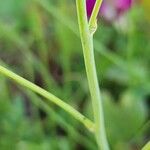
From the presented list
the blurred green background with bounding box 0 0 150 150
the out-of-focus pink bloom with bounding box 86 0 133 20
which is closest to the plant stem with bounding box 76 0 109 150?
the blurred green background with bounding box 0 0 150 150

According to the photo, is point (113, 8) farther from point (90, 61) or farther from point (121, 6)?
point (90, 61)

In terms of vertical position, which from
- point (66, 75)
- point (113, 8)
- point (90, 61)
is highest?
point (90, 61)

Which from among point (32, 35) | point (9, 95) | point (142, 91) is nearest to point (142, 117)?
point (142, 91)

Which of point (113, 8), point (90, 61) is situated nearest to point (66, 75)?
point (113, 8)

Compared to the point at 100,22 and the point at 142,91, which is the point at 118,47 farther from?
the point at 142,91

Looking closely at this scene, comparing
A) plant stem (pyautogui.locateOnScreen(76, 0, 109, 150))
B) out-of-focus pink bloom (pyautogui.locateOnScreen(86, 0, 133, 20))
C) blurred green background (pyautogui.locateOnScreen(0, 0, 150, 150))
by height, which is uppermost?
plant stem (pyautogui.locateOnScreen(76, 0, 109, 150))

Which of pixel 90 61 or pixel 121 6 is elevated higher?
pixel 90 61

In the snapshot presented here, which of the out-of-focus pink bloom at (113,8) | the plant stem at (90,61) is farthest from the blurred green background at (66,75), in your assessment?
the plant stem at (90,61)

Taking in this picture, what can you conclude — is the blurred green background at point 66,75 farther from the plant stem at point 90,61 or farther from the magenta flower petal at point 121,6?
the plant stem at point 90,61

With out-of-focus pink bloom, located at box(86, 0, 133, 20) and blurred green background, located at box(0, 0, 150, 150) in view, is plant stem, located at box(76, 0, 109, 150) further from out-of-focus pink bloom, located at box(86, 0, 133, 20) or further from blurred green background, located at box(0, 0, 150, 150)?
out-of-focus pink bloom, located at box(86, 0, 133, 20)
